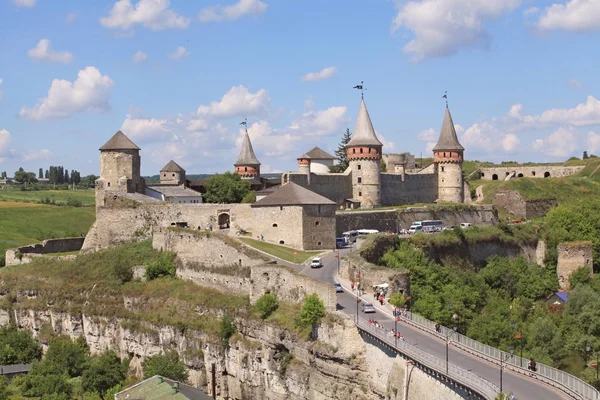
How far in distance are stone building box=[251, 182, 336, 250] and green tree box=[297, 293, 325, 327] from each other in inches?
563

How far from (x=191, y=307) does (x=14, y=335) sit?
14.4 meters

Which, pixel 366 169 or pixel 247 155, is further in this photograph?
pixel 247 155

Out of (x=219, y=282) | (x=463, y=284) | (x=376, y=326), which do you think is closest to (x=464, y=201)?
(x=463, y=284)

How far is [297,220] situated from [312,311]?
15.3m

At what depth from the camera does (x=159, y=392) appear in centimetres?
4188

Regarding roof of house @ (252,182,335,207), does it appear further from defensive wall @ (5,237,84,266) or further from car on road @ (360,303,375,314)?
defensive wall @ (5,237,84,266)

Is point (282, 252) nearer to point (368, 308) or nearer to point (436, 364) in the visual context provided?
point (368, 308)

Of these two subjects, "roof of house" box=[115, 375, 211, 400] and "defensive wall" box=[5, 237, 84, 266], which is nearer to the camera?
"roof of house" box=[115, 375, 211, 400]

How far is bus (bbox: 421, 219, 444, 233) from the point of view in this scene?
214ft

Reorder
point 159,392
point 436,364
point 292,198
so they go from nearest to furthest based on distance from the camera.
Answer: point 436,364
point 159,392
point 292,198

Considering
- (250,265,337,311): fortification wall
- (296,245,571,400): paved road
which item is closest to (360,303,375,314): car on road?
(296,245,571,400): paved road

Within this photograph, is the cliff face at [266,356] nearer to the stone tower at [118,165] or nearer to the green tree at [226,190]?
the stone tower at [118,165]

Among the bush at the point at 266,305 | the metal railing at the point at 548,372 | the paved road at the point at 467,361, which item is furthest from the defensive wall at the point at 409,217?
the metal railing at the point at 548,372

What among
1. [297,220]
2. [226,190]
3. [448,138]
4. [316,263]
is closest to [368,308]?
[316,263]
